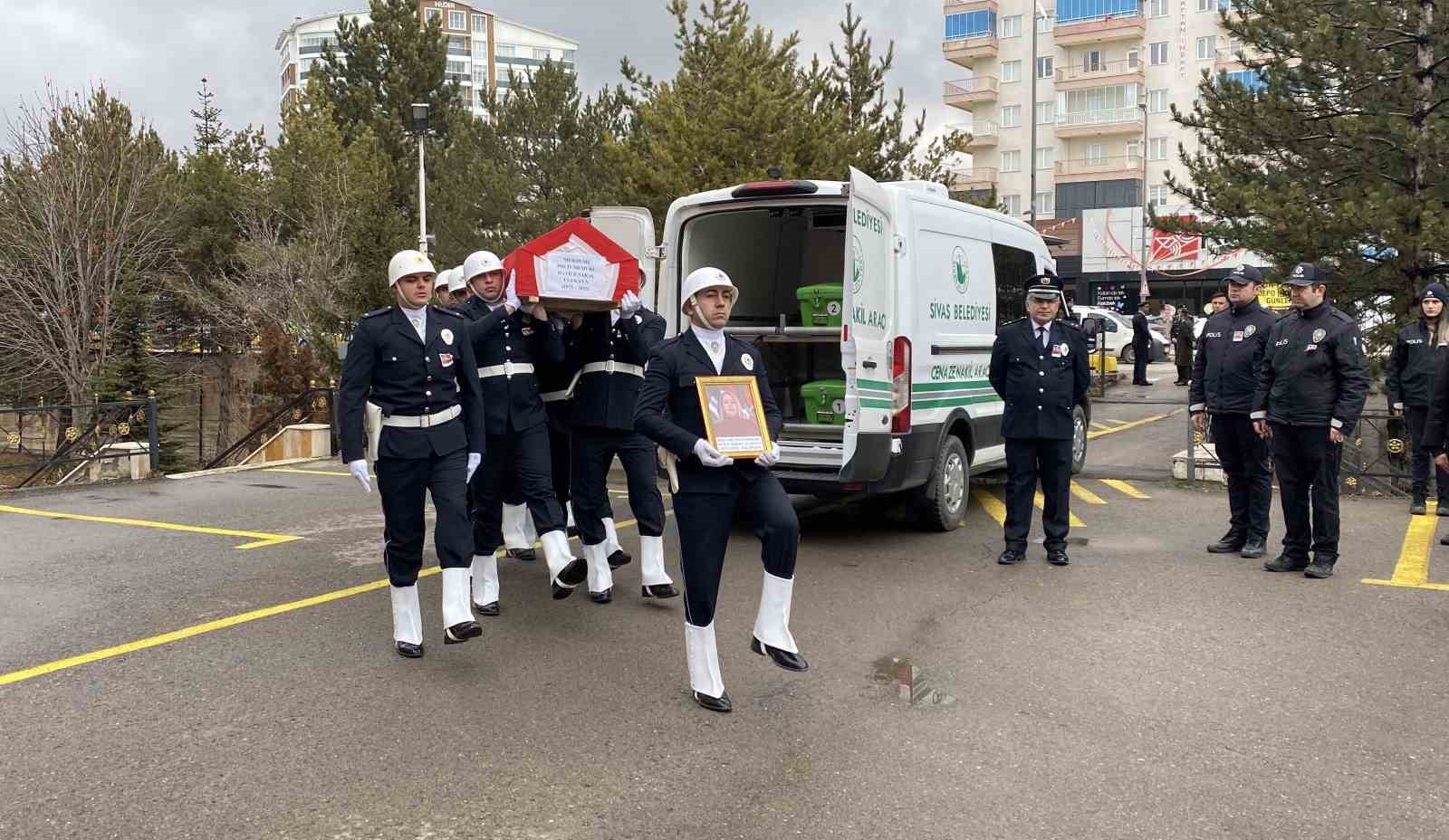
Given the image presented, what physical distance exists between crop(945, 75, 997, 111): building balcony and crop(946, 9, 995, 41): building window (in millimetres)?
2276

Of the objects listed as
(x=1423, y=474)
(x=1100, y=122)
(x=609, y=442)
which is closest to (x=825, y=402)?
(x=609, y=442)

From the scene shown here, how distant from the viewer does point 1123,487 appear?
38.1 feet

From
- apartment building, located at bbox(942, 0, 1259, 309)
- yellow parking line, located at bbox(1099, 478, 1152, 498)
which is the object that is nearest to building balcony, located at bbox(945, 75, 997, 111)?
apartment building, located at bbox(942, 0, 1259, 309)

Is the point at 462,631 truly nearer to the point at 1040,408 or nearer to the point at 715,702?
the point at 715,702

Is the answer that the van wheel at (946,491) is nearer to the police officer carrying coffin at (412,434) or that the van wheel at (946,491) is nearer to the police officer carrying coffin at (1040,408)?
the police officer carrying coffin at (1040,408)

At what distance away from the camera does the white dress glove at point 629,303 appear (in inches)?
253

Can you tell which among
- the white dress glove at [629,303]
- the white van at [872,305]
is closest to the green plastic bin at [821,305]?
the white van at [872,305]

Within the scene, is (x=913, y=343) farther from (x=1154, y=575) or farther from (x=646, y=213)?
(x=646, y=213)

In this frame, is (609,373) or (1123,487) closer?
(609,373)

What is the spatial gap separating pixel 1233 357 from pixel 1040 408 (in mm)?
1545

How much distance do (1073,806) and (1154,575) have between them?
3935 millimetres

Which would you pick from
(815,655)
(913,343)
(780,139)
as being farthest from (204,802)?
(780,139)

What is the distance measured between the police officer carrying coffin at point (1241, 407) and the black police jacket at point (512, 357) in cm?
482

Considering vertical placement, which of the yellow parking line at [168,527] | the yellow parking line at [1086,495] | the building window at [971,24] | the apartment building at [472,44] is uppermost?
the apartment building at [472,44]
